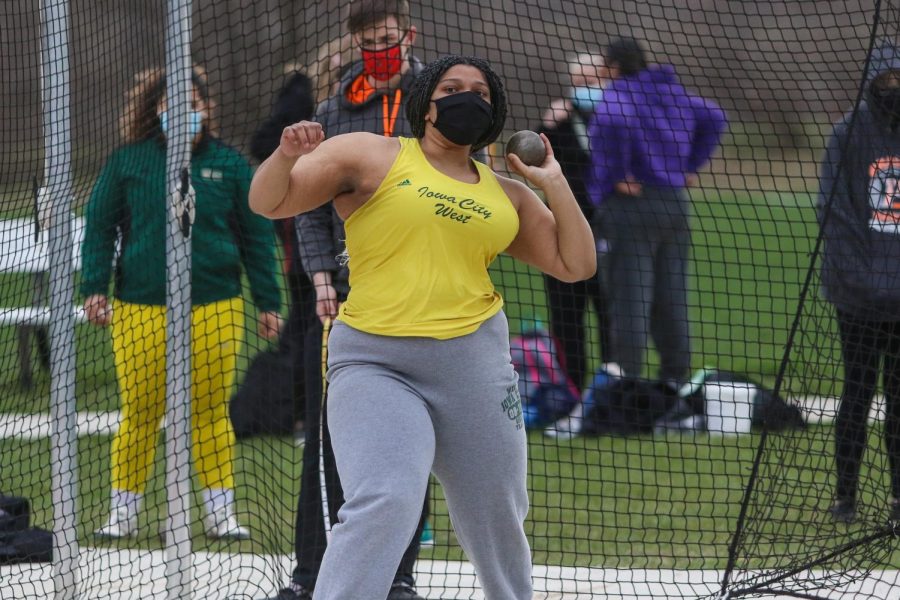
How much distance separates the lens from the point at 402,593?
4262 millimetres

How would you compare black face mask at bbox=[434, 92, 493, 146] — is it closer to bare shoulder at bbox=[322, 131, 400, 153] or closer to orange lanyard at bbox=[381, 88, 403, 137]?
bare shoulder at bbox=[322, 131, 400, 153]

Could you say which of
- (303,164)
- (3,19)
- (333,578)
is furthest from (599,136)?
(333,578)

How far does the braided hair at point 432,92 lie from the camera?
3242mm

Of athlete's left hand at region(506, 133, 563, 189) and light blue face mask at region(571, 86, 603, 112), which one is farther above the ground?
athlete's left hand at region(506, 133, 563, 189)

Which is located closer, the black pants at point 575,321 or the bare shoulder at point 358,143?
the bare shoulder at point 358,143

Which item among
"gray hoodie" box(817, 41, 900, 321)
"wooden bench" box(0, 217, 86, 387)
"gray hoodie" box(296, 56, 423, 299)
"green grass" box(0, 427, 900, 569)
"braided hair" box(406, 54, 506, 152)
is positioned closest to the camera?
"braided hair" box(406, 54, 506, 152)

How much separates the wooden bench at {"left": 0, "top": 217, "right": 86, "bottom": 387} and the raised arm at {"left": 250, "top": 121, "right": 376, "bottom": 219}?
1468mm

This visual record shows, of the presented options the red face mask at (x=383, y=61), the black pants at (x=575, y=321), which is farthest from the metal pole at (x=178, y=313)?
the black pants at (x=575, y=321)

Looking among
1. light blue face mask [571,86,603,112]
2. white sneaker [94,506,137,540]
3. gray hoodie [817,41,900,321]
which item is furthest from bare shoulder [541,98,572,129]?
white sneaker [94,506,137,540]

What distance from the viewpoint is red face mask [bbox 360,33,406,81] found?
4.11m

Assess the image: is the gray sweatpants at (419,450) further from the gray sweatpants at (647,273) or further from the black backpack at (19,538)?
the gray sweatpants at (647,273)

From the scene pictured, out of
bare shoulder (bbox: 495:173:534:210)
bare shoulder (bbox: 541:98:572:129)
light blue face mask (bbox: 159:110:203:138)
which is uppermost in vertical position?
bare shoulder (bbox: 495:173:534:210)

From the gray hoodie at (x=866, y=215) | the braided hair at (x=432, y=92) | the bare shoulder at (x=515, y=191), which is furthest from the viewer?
the gray hoodie at (x=866, y=215)

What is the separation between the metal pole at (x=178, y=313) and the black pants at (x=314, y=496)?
0.40m
